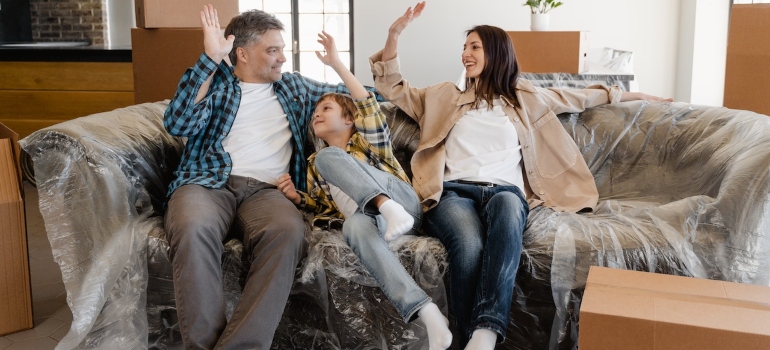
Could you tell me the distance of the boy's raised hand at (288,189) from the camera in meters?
2.40

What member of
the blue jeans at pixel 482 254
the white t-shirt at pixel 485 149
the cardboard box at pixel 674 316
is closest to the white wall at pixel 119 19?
the white t-shirt at pixel 485 149

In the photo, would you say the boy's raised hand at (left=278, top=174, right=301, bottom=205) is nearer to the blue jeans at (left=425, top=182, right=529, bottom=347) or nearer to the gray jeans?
the gray jeans

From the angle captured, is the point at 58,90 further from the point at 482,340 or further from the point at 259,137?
the point at 482,340

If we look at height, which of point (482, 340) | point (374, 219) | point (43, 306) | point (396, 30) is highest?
point (396, 30)

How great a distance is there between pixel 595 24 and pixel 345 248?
13.4 ft

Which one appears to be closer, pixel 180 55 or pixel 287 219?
pixel 287 219

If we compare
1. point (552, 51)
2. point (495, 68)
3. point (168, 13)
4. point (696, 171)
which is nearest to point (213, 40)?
point (495, 68)

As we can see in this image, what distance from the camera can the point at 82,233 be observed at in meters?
2.24

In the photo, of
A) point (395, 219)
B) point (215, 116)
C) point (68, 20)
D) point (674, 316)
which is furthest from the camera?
point (68, 20)

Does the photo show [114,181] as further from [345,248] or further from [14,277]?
[345,248]

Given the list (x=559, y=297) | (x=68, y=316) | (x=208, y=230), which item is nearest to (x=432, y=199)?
(x=559, y=297)

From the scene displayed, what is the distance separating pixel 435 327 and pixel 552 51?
7.43ft

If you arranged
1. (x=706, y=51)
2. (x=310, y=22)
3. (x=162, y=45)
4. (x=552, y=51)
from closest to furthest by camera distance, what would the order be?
(x=162, y=45) → (x=552, y=51) → (x=706, y=51) → (x=310, y=22)

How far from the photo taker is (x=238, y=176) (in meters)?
2.43
